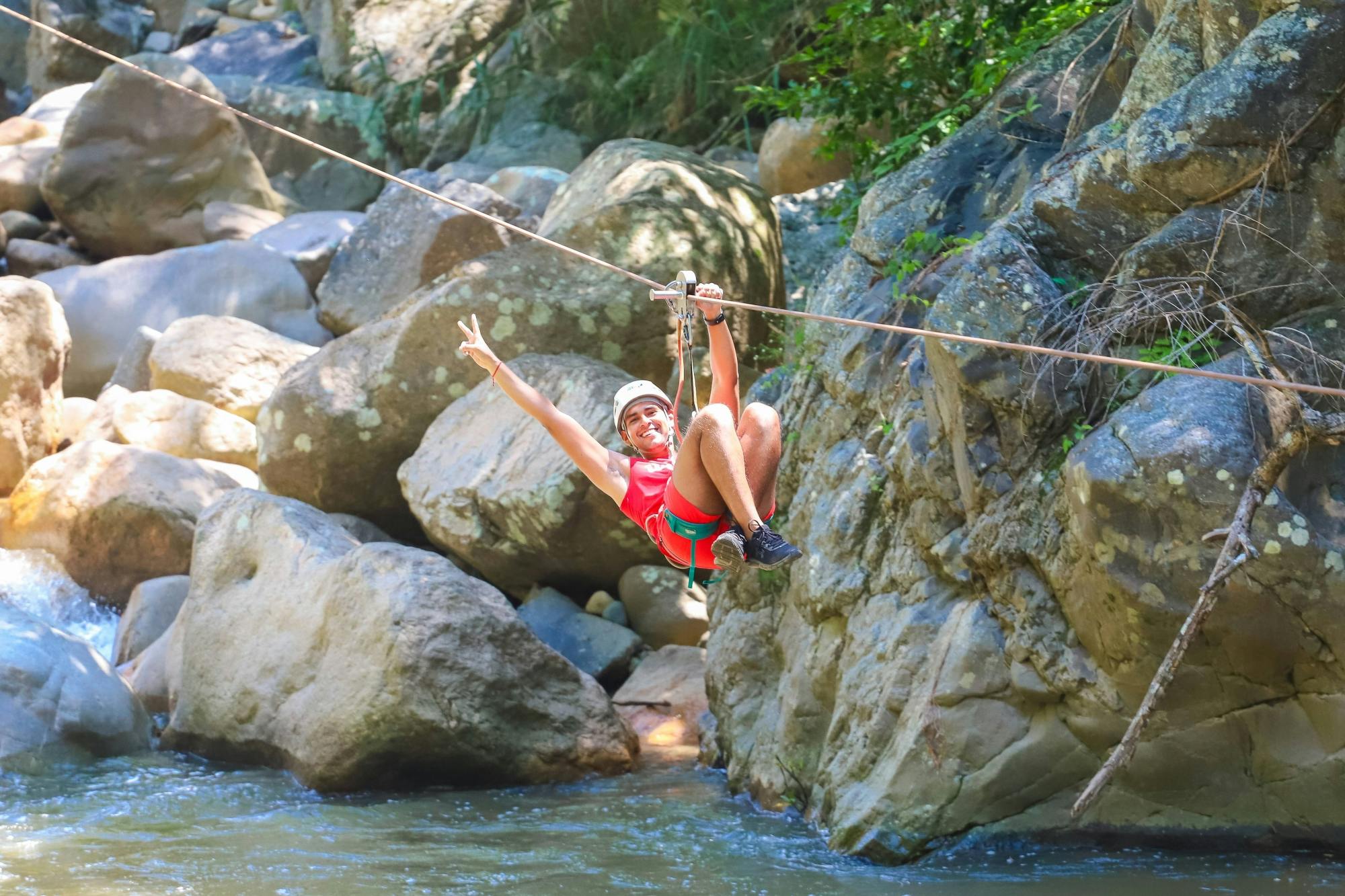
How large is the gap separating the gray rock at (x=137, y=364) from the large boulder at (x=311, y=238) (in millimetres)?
1761

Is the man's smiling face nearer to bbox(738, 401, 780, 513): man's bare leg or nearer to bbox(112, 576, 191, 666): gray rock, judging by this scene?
bbox(738, 401, 780, 513): man's bare leg

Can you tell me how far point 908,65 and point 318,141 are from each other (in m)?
10.7

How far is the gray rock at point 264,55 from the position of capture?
2069 cm

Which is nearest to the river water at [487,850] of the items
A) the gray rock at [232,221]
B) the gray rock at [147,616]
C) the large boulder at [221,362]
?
the gray rock at [147,616]

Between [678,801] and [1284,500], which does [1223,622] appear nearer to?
[1284,500]

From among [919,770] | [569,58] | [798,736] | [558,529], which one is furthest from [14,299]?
[919,770]

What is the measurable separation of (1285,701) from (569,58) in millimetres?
13066

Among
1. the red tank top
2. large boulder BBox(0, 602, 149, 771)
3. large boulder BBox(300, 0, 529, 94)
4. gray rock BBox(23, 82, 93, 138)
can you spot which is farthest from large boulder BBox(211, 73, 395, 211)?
the red tank top

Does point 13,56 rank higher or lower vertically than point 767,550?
higher

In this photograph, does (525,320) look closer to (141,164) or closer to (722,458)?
(722,458)

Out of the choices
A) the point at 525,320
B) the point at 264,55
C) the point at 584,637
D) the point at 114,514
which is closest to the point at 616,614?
the point at 584,637

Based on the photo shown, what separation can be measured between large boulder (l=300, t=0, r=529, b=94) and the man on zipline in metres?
13.2

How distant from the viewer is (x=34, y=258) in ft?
50.8

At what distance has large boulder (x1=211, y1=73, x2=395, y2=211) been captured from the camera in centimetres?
1792
